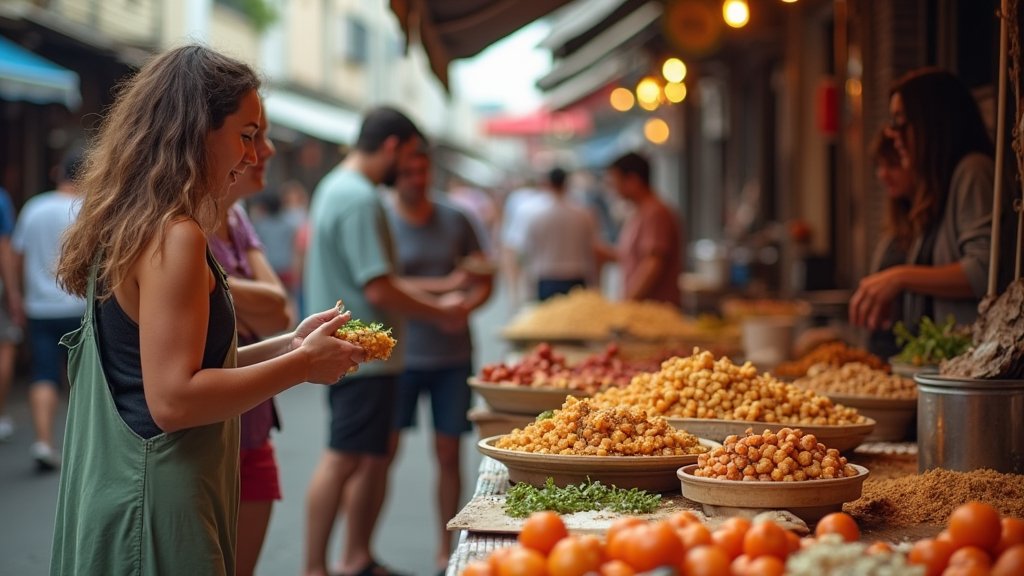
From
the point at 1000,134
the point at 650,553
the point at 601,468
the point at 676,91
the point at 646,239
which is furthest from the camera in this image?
the point at 676,91

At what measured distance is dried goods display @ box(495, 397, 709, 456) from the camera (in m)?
3.47

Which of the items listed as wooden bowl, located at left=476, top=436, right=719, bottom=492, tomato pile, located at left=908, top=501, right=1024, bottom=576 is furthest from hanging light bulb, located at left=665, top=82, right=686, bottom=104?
tomato pile, located at left=908, top=501, right=1024, bottom=576

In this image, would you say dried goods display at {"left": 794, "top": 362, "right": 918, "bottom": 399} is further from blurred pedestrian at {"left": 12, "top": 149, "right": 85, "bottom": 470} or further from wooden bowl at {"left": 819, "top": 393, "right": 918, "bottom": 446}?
blurred pedestrian at {"left": 12, "top": 149, "right": 85, "bottom": 470}

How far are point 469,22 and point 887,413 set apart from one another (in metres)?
4.70

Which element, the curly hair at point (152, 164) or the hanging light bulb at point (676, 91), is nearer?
the curly hair at point (152, 164)

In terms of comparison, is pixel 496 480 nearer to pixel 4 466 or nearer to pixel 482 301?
pixel 482 301

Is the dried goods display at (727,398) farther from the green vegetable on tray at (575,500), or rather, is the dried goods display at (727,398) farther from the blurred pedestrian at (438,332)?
the blurred pedestrian at (438,332)

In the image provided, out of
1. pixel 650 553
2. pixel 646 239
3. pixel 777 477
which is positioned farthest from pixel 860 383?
pixel 646 239

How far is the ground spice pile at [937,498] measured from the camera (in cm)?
320

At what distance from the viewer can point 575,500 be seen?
3.28 m

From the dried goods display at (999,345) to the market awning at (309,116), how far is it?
60.9 ft

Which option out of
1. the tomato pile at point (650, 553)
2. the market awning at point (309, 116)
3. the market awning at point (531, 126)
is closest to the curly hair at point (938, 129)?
the tomato pile at point (650, 553)

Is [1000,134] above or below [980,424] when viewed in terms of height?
above

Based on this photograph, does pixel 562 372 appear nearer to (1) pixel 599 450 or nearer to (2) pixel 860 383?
(2) pixel 860 383
